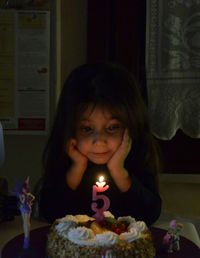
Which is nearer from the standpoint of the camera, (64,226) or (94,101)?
(64,226)

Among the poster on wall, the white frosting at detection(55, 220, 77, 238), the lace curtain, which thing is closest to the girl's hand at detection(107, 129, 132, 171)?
the white frosting at detection(55, 220, 77, 238)

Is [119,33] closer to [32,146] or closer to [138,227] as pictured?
[32,146]

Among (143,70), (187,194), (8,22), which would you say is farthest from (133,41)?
(187,194)

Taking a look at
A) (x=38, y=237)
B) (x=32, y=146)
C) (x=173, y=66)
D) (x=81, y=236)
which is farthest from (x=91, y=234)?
(x=173, y=66)

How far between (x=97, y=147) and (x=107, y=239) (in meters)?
0.39

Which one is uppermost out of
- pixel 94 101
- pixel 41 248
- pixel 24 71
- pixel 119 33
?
pixel 119 33

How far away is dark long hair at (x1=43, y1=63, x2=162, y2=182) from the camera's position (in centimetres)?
122

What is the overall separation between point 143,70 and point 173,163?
57 cm

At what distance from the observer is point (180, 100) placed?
2.30 m

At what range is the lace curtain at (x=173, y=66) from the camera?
2.22 metres

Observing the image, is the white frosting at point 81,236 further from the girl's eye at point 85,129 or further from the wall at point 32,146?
the wall at point 32,146

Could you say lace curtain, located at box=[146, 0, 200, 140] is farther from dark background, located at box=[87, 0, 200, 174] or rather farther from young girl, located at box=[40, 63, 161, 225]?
young girl, located at box=[40, 63, 161, 225]

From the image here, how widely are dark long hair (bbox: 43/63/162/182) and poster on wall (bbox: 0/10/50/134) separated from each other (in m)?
0.59

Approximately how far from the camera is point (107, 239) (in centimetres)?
86
